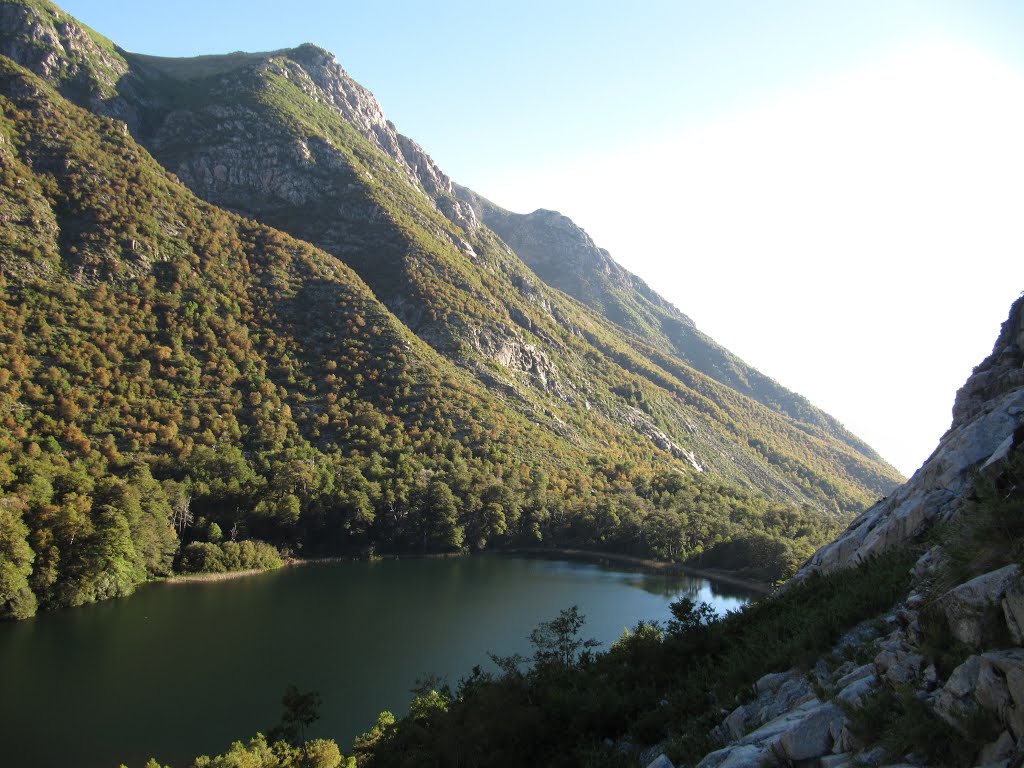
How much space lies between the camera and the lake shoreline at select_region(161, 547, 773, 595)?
6431cm

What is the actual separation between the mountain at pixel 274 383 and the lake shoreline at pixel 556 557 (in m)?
1.79

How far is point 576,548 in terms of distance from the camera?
3610 inches

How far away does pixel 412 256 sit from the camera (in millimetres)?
144250

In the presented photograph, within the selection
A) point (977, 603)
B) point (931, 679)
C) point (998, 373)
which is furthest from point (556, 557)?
point (977, 603)

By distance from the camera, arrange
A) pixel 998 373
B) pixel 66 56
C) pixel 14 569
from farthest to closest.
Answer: pixel 66 56 < pixel 14 569 < pixel 998 373

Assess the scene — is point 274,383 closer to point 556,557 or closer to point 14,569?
point 556,557

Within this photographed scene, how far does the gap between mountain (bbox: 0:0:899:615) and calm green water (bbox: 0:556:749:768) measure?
28.7 feet

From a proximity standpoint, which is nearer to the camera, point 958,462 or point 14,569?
point 958,462

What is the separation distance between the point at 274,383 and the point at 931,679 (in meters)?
100

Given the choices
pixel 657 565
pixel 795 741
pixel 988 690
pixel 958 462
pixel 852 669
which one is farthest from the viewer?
pixel 657 565

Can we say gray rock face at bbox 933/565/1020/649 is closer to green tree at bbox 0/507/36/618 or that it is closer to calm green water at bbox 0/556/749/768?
calm green water at bbox 0/556/749/768

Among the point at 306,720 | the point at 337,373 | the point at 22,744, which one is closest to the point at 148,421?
the point at 337,373

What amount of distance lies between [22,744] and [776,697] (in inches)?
1356

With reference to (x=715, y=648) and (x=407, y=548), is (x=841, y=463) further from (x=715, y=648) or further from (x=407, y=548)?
(x=715, y=648)
